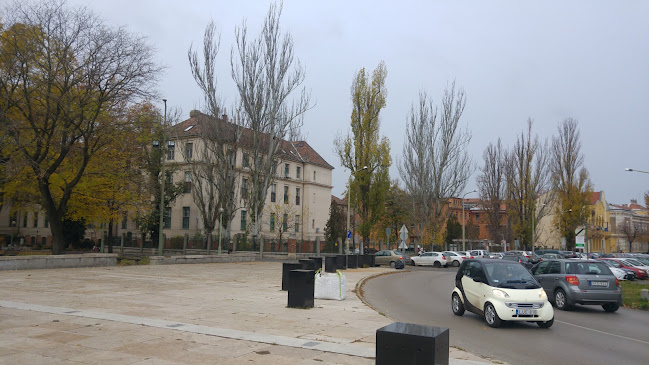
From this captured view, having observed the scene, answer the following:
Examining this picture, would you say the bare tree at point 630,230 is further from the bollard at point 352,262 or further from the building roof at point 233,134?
the bollard at point 352,262

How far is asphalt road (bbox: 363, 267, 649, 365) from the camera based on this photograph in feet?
27.9

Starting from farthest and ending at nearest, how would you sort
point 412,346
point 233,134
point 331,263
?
point 233,134, point 331,263, point 412,346

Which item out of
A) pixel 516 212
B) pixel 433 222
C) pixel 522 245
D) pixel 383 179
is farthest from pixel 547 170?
pixel 383 179

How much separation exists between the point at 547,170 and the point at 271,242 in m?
36.4

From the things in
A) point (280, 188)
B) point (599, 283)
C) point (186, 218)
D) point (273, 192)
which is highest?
point (280, 188)

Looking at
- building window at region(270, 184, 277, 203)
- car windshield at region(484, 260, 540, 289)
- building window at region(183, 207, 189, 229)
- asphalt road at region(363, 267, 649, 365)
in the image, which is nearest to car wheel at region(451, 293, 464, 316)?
asphalt road at region(363, 267, 649, 365)

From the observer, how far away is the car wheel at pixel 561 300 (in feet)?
49.1

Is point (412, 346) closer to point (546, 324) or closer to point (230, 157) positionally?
point (546, 324)

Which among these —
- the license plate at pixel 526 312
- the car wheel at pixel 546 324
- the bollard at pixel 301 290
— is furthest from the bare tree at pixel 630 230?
the bollard at pixel 301 290

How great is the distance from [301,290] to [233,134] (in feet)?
110

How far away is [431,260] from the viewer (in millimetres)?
43156

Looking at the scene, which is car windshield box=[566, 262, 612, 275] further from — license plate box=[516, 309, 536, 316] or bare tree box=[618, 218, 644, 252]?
bare tree box=[618, 218, 644, 252]

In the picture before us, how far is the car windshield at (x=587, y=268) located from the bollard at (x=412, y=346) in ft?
39.2

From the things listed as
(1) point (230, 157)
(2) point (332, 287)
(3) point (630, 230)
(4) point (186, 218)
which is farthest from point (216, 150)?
(3) point (630, 230)
